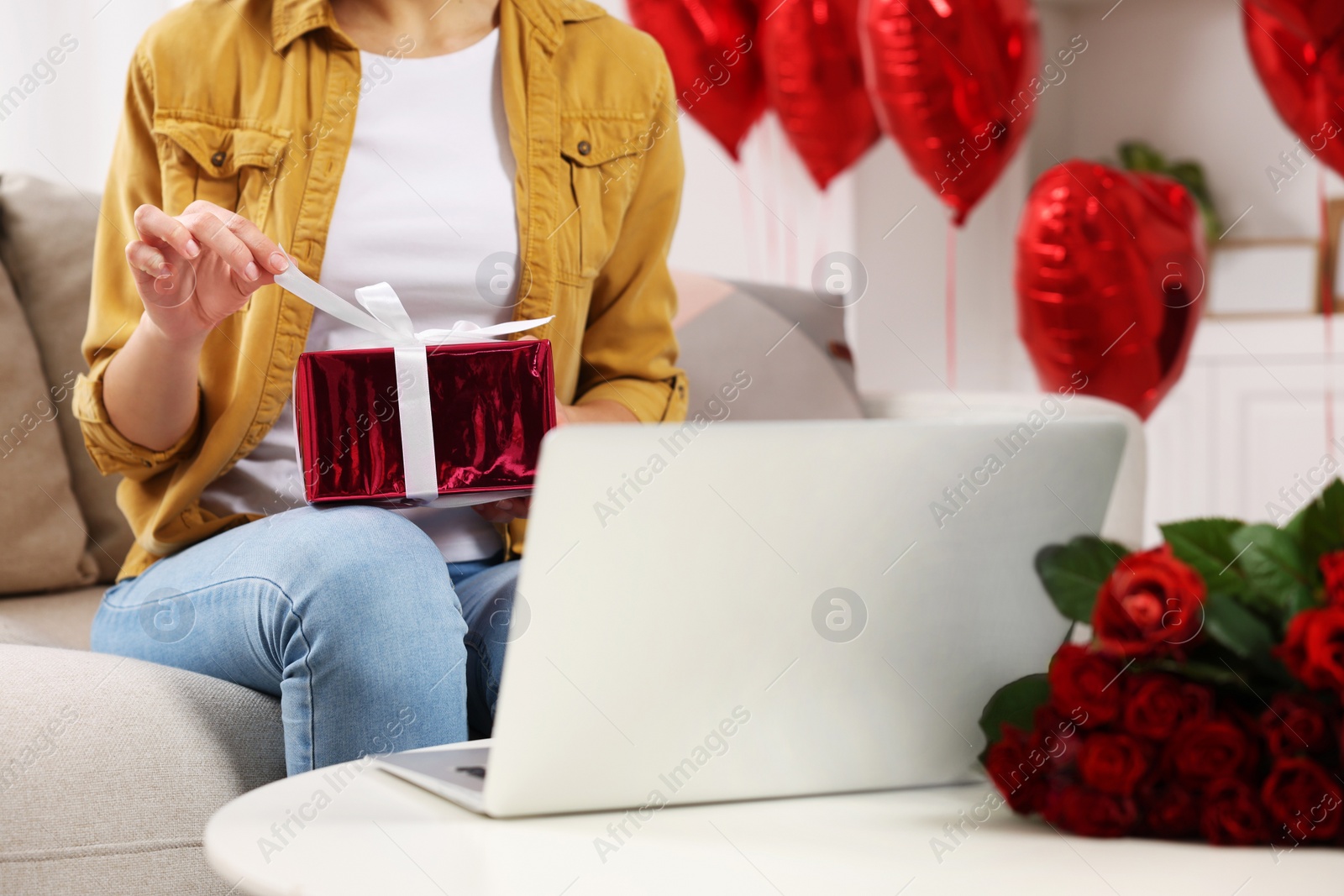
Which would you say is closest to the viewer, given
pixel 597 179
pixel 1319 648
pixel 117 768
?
pixel 1319 648

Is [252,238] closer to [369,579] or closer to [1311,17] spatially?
[369,579]

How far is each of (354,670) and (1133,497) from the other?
88cm

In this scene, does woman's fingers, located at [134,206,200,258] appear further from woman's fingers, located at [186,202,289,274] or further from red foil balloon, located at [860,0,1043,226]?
red foil balloon, located at [860,0,1043,226]

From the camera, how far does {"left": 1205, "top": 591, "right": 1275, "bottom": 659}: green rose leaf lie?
488 millimetres

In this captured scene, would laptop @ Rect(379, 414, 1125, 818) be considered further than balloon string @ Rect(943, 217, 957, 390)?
No

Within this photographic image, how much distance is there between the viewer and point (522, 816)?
1.72ft

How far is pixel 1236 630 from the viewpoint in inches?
19.2

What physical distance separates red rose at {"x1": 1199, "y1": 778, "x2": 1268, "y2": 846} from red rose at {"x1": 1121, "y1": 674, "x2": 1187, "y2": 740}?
0.09 ft

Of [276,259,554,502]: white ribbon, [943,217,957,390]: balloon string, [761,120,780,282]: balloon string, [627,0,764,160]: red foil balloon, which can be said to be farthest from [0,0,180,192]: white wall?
[943,217,957,390]: balloon string

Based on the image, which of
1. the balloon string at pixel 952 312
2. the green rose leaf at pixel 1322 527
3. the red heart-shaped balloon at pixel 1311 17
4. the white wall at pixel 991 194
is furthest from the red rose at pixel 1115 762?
the balloon string at pixel 952 312

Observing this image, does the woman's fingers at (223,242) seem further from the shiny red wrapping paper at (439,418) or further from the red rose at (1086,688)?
the red rose at (1086,688)

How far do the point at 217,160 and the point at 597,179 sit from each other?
1.01ft

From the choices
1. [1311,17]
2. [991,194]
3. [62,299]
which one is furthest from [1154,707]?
[991,194]

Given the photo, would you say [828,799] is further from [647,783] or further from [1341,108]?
[1341,108]
